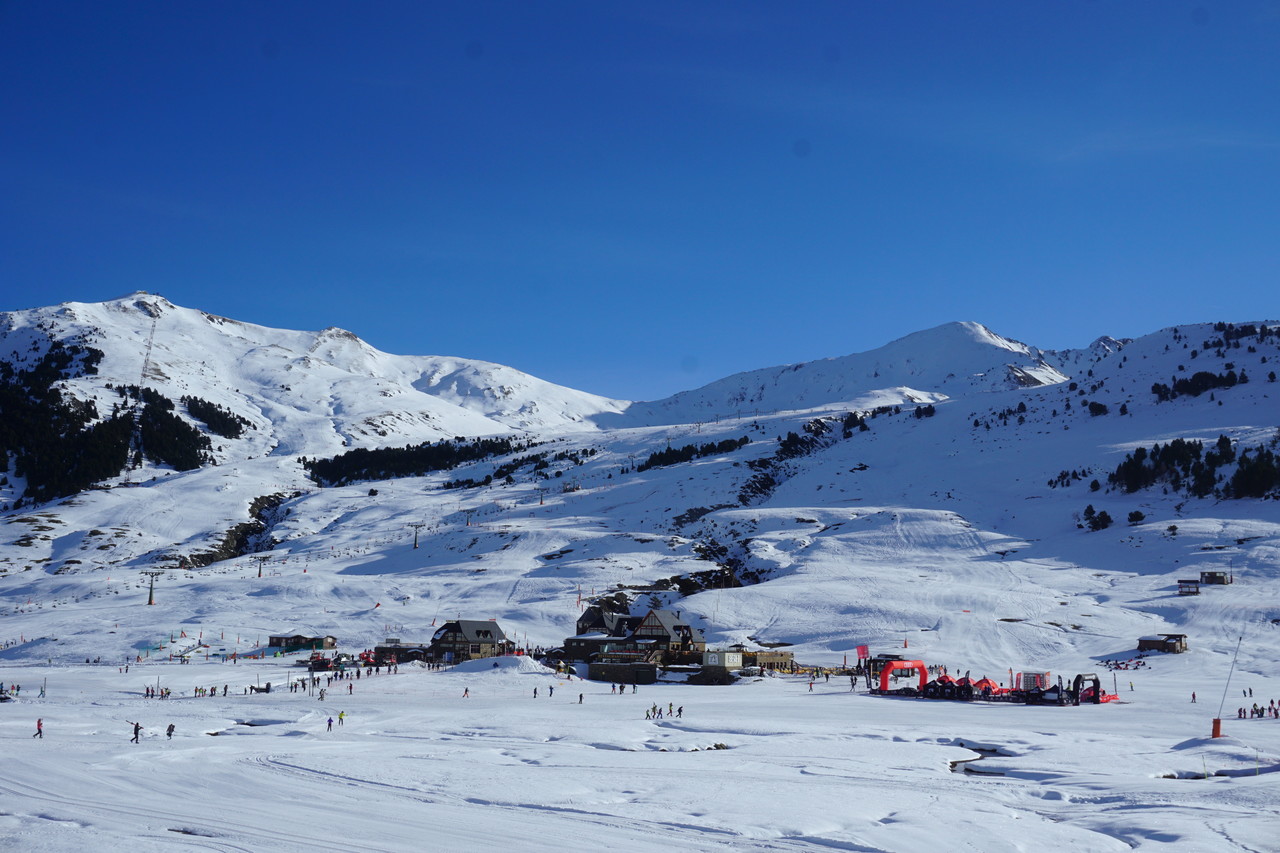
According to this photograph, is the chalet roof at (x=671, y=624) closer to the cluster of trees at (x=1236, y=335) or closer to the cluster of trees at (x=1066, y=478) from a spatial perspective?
the cluster of trees at (x=1066, y=478)

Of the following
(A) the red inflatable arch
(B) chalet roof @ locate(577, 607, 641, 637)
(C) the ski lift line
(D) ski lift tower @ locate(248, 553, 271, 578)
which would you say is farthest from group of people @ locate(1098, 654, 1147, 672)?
(D) ski lift tower @ locate(248, 553, 271, 578)

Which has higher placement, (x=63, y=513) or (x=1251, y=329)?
(x=1251, y=329)

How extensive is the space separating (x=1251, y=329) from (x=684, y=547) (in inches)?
5495

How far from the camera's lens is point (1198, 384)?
163000 millimetres

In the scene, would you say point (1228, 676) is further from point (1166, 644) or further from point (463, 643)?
point (463, 643)

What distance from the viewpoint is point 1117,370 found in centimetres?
18875

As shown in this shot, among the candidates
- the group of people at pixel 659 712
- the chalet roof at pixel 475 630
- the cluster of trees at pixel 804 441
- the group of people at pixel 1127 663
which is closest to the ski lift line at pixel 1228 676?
the group of people at pixel 1127 663

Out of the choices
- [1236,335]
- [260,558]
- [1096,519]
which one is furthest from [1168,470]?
[260,558]

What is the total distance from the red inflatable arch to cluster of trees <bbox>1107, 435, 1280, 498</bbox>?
253 feet

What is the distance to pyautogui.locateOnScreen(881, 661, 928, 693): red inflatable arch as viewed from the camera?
57.8 meters

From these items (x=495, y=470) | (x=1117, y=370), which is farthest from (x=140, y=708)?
(x=1117, y=370)

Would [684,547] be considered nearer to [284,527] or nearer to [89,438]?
[284,527]

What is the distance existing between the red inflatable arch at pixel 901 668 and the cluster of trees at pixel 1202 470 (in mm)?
77027

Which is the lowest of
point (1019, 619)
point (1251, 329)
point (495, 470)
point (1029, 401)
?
point (1019, 619)
